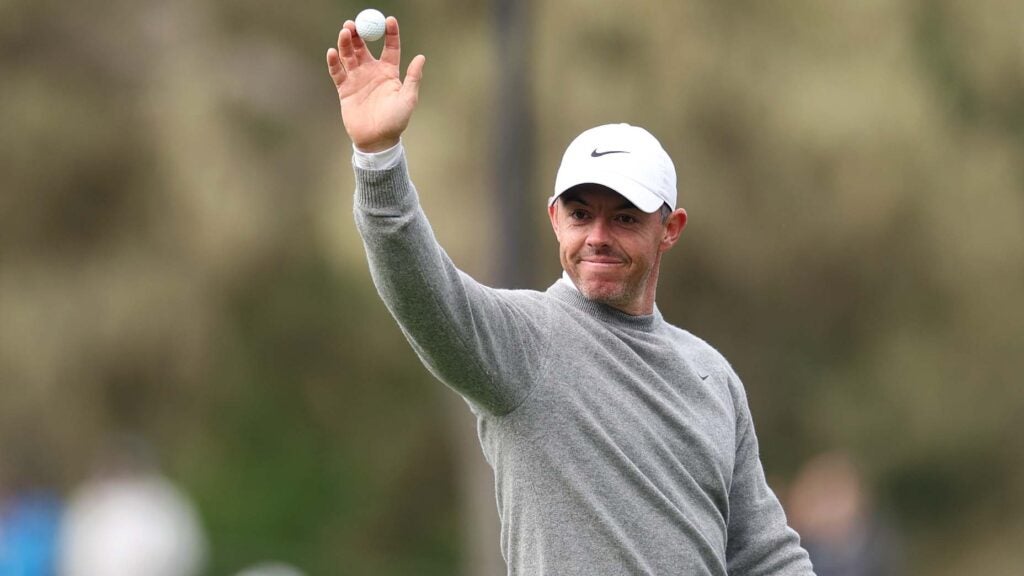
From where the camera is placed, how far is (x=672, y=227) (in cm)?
457

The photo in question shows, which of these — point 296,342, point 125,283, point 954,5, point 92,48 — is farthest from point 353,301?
point 954,5

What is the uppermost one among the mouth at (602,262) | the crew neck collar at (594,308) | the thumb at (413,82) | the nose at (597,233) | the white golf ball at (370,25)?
the white golf ball at (370,25)

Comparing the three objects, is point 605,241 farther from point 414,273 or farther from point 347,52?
point 347,52

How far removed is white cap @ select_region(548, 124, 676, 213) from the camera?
4289mm

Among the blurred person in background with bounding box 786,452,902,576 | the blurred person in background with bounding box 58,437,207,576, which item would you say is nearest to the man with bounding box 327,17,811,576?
the blurred person in background with bounding box 786,452,902,576

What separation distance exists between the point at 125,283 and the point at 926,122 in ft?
20.0

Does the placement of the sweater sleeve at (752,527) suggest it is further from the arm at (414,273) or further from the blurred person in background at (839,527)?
the blurred person in background at (839,527)

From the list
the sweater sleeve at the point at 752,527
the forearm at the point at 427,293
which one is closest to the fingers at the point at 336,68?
the forearm at the point at 427,293

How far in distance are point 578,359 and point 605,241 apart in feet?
0.97

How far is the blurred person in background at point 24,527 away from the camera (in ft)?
39.2

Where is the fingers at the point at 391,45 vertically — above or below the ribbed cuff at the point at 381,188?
above

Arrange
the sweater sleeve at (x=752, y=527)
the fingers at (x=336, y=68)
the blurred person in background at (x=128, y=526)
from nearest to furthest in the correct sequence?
1. the fingers at (x=336, y=68)
2. the sweater sleeve at (x=752, y=527)
3. the blurred person in background at (x=128, y=526)

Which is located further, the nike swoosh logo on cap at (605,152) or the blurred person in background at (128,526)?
the blurred person in background at (128,526)

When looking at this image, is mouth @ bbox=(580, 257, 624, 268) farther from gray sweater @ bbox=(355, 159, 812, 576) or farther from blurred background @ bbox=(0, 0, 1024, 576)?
blurred background @ bbox=(0, 0, 1024, 576)
